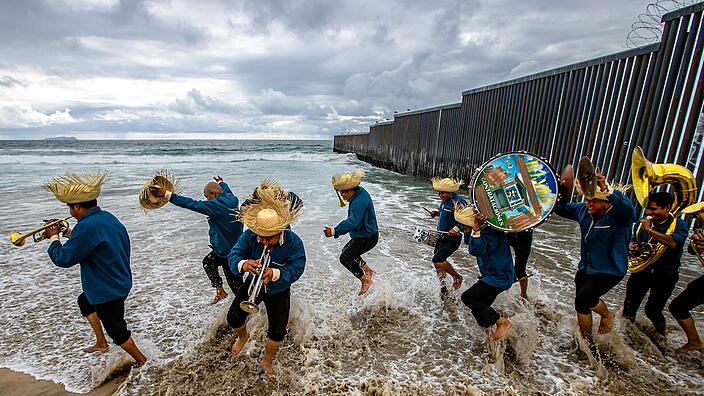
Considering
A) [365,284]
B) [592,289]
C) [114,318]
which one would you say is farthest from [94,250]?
[592,289]

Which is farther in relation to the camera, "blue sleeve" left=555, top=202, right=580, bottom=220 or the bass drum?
"blue sleeve" left=555, top=202, right=580, bottom=220

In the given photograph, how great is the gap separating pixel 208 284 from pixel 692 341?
6.03m

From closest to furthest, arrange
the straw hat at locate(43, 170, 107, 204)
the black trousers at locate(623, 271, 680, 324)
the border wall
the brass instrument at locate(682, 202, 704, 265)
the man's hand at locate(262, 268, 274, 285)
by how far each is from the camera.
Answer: the man's hand at locate(262, 268, 274, 285) < the straw hat at locate(43, 170, 107, 204) < the brass instrument at locate(682, 202, 704, 265) < the black trousers at locate(623, 271, 680, 324) < the border wall

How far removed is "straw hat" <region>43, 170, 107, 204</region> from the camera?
11.0 ft

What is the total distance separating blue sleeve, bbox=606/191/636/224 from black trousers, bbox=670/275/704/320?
100cm

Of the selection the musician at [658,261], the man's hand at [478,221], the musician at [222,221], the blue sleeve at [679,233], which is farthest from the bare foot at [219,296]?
the blue sleeve at [679,233]

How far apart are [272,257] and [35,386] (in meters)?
2.58

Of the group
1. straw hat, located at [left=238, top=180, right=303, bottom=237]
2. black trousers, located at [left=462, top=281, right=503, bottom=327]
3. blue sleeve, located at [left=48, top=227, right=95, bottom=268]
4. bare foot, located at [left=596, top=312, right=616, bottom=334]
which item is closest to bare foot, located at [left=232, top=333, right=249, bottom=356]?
straw hat, located at [left=238, top=180, right=303, bottom=237]

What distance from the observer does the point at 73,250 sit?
3.29m

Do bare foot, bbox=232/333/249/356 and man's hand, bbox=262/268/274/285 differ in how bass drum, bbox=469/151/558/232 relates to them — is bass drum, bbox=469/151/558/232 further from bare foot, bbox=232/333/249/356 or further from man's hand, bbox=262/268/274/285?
bare foot, bbox=232/333/249/356

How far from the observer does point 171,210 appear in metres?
11.5

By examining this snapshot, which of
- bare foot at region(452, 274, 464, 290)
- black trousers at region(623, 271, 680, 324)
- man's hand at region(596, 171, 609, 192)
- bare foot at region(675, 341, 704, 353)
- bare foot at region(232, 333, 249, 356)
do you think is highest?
man's hand at region(596, 171, 609, 192)

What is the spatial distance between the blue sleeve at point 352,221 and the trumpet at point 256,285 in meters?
1.69

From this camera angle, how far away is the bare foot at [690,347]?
394 centimetres
